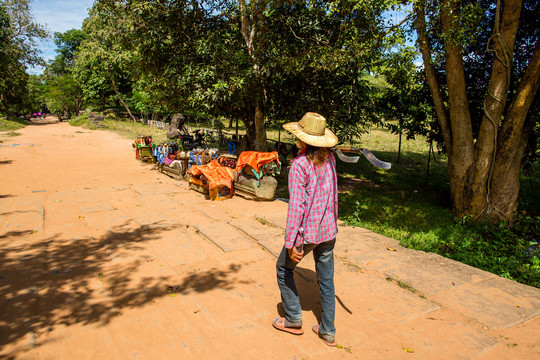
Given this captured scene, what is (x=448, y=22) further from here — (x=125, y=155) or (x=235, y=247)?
(x=125, y=155)

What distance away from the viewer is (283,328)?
3.07 m

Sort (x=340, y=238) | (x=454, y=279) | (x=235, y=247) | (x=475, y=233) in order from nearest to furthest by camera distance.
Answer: (x=454, y=279) < (x=235, y=247) < (x=340, y=238) < (x=475, y=233)

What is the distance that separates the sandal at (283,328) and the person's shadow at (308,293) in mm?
238

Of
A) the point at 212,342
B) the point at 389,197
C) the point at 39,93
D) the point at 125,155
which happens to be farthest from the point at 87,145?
the point at 39,93

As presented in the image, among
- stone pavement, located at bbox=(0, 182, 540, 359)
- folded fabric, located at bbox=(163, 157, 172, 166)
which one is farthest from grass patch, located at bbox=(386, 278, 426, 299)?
folded fabric, located at bbox=(163, 157, 172, 166)

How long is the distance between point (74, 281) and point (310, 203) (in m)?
2.88

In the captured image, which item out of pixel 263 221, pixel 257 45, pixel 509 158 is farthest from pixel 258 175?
pixel 509 158

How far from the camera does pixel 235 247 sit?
4977mm

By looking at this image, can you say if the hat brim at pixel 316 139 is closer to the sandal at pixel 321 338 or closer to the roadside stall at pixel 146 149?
the sandal at pixel 321 338

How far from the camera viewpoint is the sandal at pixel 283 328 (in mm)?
3036

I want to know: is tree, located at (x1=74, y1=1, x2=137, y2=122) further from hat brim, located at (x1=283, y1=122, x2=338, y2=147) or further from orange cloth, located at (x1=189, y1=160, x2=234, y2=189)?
hat brim, located at (x1=283, y1=122, x2=338, y2=147)

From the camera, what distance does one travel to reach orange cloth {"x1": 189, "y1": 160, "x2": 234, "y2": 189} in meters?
8.05

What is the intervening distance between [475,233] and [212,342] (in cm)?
626

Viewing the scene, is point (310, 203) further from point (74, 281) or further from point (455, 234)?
point (455, 234)
